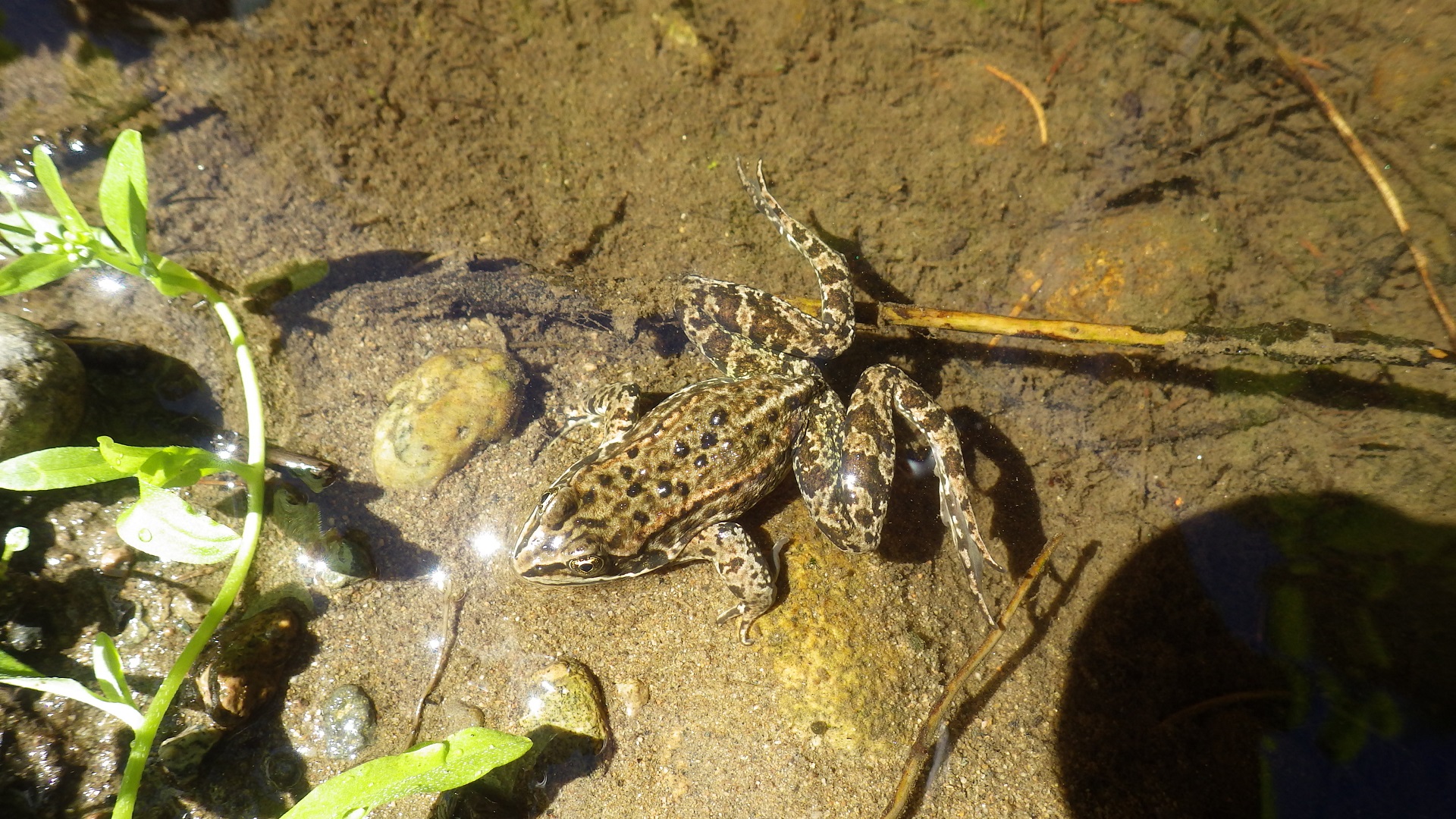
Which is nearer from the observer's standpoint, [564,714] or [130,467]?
[130,467]

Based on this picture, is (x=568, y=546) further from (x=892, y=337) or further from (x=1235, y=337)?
(x=1235, y=337)

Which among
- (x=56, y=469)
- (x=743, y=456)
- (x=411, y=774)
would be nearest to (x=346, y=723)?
(x=411, y=774)

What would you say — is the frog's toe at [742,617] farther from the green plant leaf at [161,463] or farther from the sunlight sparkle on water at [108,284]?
the sunlight sparkle on water at [108,284]

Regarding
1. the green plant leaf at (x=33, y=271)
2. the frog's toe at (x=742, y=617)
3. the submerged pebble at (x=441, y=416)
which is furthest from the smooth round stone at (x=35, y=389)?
the frog's toe at (x=742, y=617)

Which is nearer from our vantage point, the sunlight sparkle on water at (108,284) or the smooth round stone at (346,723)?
the smooth round stone at (346,723)

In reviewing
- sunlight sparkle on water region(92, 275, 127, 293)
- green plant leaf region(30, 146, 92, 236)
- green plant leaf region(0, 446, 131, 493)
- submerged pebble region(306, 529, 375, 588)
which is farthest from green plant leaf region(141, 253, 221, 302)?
submerged pebble region(306, 529, 375, 588)

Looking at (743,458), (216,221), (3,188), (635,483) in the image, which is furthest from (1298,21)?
(3,188)

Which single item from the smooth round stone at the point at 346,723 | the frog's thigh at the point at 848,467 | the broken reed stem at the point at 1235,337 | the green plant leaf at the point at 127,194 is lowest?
the smooth round stone at the point at 346,723
